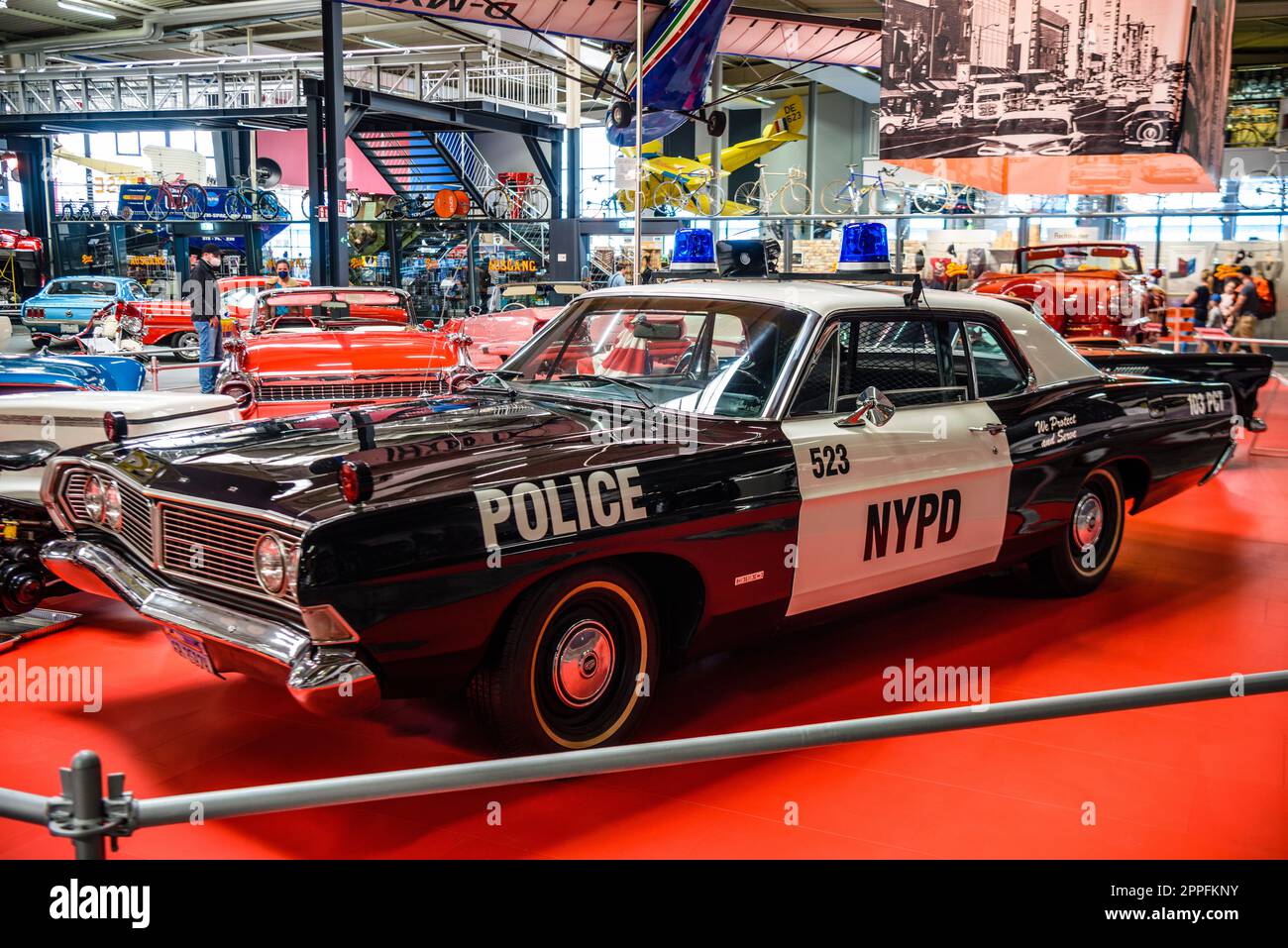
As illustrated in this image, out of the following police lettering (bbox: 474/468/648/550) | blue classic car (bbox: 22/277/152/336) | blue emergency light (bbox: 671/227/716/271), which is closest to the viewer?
police lettering (bbox: 474/468/648/550)

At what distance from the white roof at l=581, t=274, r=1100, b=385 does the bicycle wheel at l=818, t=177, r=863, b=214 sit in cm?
1456

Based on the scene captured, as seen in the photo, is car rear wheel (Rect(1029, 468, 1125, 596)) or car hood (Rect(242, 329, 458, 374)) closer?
car rear wheel (Rect(1029, 468, 1125, 596))

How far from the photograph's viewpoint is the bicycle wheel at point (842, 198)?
1925cm

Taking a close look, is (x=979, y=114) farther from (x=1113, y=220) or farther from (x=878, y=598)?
(x=1113, y=220)

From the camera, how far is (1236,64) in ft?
90.3

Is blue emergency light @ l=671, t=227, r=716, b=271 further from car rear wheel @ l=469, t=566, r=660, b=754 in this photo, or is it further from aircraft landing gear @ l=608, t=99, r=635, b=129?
aircraft landing gear @ l=608, t=99, r=635, b=129

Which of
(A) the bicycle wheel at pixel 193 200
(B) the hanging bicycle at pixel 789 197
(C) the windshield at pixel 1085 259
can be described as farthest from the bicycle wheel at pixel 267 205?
(C) the windshield at pixel 1085 259

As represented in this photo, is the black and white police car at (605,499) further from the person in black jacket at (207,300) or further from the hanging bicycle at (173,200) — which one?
the hanging bicycle at (173,200)

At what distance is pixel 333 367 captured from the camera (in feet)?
25.3

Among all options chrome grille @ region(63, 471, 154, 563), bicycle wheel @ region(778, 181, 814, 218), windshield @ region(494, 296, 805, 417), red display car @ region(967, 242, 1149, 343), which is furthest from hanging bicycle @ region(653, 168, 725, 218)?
chrome grille @ region(63, 471, 154, 563)

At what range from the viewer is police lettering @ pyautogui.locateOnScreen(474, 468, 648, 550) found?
9.96ft

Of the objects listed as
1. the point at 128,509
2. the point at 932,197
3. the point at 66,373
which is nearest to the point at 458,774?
the point at 128,509

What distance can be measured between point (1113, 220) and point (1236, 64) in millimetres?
9122

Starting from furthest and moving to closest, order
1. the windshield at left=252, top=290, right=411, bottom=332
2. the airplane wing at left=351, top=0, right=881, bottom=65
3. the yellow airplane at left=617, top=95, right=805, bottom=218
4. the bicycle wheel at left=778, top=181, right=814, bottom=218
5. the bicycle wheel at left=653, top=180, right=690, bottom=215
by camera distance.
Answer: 1. the bicycle wheel at left=778, top=181, right=814, bottom=218
2. the bicycle wheel at left=653, top=180, right=690, bottom=215
3. the yellow airplane at left=617, top=95, right=805, bottom=218
4. the airplane wing at left=351, top=0, right=881, bottom=65
5. the windshield at left=252, top=290, right=411, bottom=332
